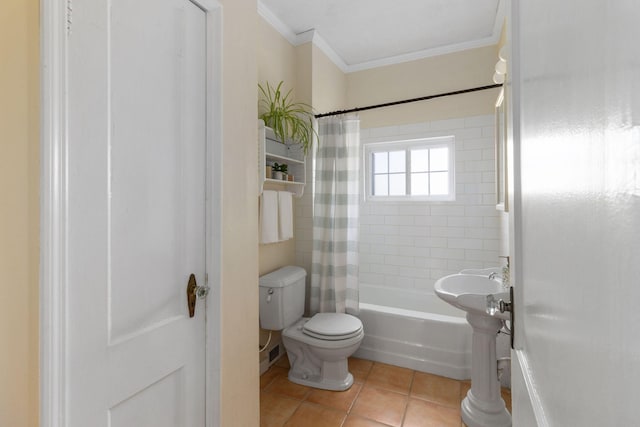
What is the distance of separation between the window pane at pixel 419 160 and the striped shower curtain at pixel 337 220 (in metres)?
1.00

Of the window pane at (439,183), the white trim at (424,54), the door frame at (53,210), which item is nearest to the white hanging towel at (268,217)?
the door frame at (53,210)

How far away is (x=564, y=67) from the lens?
359 millimetres

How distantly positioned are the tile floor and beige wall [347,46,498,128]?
2.36m

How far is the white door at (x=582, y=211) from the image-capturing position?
23 cm

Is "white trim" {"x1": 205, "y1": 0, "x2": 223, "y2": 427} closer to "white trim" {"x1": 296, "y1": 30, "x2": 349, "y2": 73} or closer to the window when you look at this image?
"white trim" {"x1": 296, "y1": 30, "x2": 349, "y2": 73}

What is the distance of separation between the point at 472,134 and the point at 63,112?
9.84 feet

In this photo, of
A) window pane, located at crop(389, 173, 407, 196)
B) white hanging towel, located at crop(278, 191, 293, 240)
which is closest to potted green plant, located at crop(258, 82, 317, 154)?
white hanging towel, located at crop(278, 191, 293, 240)

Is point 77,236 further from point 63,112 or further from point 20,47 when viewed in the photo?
point 20,47

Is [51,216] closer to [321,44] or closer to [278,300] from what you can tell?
[278,300]

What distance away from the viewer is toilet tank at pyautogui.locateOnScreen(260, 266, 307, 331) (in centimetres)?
217

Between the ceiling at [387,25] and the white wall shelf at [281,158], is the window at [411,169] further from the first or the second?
the white wall shelf at [281,158]

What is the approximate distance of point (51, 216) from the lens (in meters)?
0.74

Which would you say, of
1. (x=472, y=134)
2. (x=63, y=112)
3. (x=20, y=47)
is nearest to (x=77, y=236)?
(x=63, y=112)

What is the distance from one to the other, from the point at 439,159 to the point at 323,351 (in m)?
2.20
